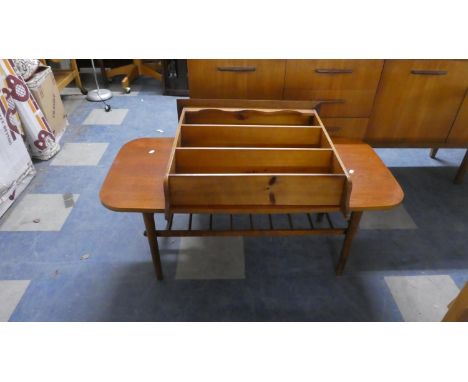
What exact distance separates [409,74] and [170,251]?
163cm

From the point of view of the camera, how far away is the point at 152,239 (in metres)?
1.55

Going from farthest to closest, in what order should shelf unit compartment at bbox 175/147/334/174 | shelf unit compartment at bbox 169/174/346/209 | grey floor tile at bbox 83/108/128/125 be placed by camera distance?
grey floor tile at bbox 83/108/128/125, shelf unit compartment at bbox 175/147/334/174, shelf unit compartment at bbox 169/174/346/209

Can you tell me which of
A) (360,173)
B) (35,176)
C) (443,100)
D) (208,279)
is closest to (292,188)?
(360,173)

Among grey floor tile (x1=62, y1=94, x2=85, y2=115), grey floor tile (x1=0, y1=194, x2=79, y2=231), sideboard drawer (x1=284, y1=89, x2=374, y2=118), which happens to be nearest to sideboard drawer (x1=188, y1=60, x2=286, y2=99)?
sideboard drawer (x1=284, y1=89, x2=374, y2=118)

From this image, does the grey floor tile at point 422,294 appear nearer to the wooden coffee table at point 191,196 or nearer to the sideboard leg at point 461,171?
the wooden coffee table at point 191,196

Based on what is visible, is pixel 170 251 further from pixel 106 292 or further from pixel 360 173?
pixel 360 173

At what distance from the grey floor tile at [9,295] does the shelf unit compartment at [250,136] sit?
1.11m

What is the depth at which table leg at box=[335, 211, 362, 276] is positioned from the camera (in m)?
1.52

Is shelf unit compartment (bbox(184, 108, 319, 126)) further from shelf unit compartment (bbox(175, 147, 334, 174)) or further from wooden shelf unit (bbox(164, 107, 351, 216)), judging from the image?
shelf unit compartment (bbox(175, 147, 334, 174))

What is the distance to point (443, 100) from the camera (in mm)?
1885

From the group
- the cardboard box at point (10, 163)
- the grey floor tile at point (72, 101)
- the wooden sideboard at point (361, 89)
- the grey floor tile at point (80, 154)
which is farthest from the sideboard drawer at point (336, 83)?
the grey floor tile at point (72, 101)

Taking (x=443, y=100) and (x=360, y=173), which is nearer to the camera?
(x=360, y=173)

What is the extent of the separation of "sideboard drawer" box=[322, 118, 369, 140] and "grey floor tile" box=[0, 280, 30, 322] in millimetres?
1833

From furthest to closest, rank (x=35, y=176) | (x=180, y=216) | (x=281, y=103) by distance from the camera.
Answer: (x=35, y=176) → (x=180, y=216) → (x=281, y=103)
